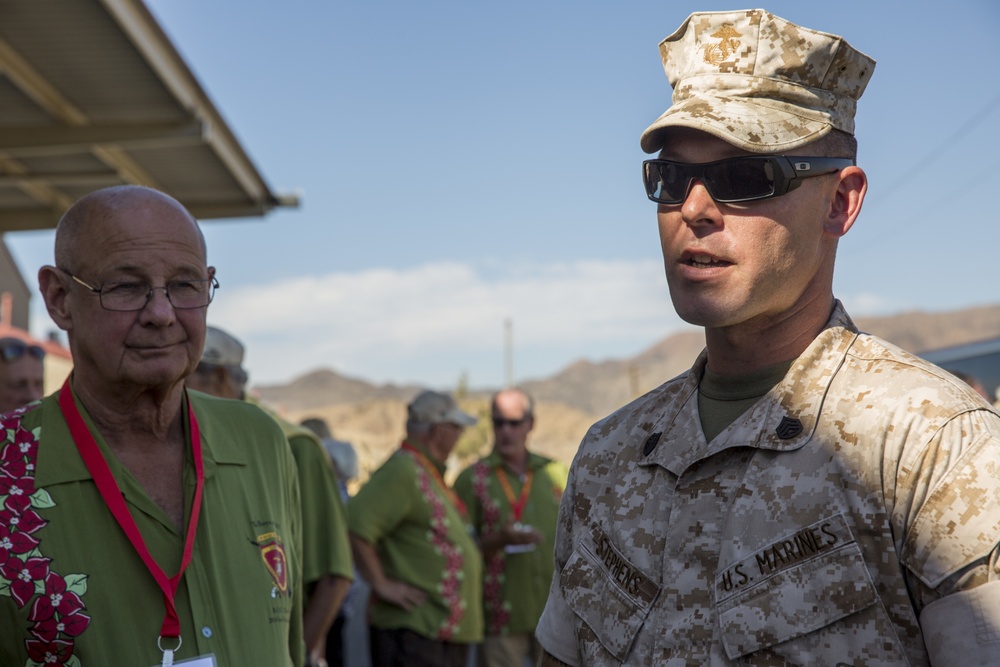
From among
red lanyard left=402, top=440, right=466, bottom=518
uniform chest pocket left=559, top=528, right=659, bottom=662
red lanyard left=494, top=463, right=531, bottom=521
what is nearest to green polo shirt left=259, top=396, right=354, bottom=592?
red lanyard left=402, top=440, right=466, bottom=518

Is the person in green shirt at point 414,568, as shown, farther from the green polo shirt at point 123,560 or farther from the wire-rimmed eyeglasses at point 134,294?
the wire-rimmed eyeglasses at point 134,294

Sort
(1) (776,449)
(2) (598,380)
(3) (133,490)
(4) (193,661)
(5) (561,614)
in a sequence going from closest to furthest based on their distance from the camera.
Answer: (1) (776,449) < (5) (561,614) < (4) (193,661) < (3) (133,490) < (2) (598,380)

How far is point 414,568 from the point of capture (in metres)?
6.36

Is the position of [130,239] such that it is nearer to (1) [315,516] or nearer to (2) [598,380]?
(1) [315,516]

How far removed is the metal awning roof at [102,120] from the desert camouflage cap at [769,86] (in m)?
6.37

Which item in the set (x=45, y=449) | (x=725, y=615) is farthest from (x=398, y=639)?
(x=725, y=615)

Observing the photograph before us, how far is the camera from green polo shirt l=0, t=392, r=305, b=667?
99.8 inches

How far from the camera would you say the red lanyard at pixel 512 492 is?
7.57m

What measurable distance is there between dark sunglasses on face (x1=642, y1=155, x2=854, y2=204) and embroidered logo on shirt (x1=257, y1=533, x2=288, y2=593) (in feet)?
5.17

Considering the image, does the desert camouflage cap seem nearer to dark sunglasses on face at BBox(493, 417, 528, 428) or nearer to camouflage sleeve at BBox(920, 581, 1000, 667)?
camouflage sleeve at BBox(920, 581, 1000, 667)

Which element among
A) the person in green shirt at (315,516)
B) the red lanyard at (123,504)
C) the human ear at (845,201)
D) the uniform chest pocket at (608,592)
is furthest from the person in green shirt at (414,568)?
the human ear at (845,201)

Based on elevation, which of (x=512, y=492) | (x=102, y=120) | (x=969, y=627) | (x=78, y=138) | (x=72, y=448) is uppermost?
(x=102, y=120)

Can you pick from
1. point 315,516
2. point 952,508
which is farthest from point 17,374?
point 952,508

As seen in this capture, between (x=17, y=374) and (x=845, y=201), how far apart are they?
5297mm
